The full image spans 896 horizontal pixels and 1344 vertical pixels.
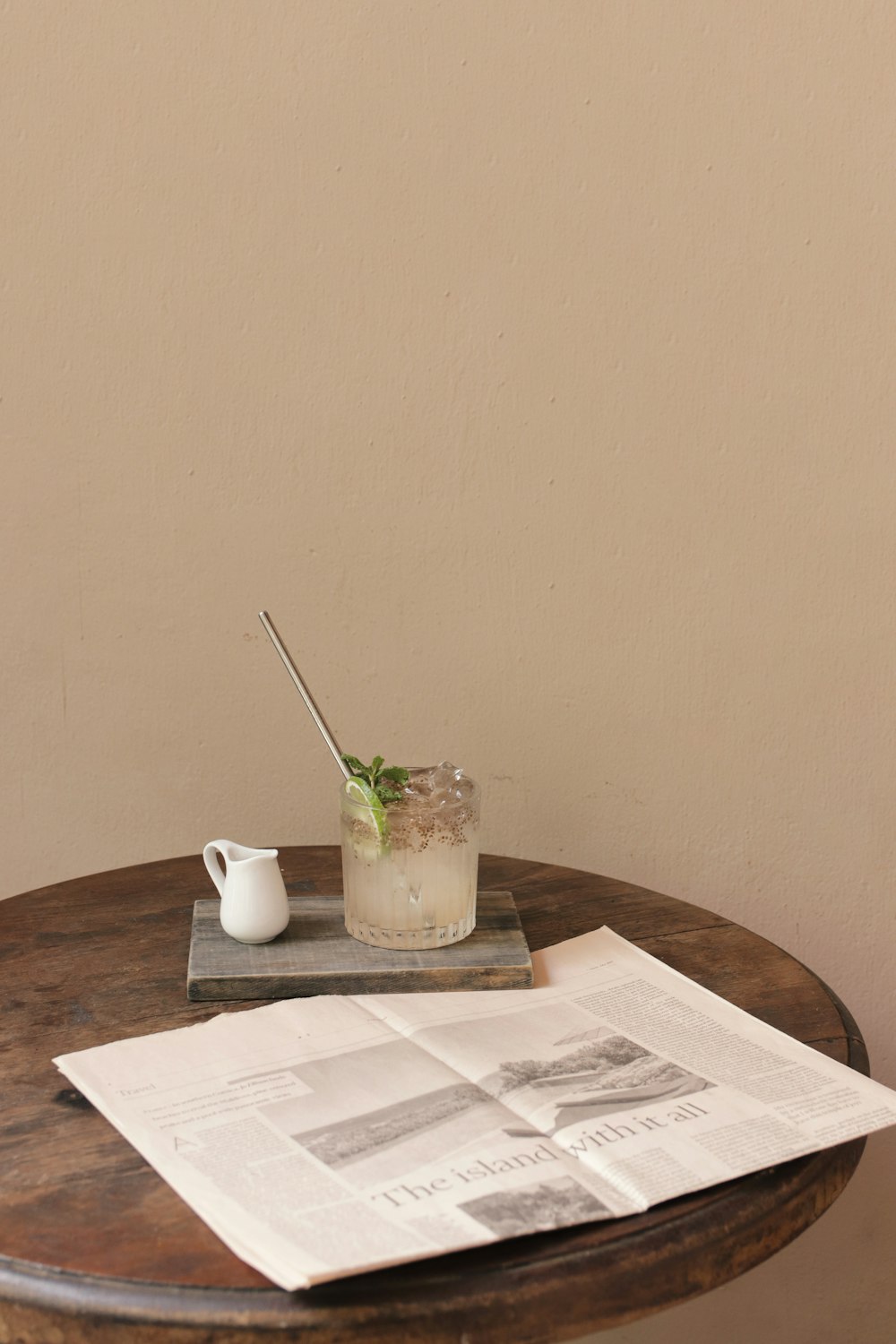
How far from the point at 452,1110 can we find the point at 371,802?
302 mm

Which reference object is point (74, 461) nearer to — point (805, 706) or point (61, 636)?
point (61, 636)

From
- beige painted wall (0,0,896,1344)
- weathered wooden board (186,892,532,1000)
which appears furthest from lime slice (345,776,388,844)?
beige painted wall (0,0,896,1344)

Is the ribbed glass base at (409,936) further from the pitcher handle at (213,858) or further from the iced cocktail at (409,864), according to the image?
the pitcher handle at (213,858)

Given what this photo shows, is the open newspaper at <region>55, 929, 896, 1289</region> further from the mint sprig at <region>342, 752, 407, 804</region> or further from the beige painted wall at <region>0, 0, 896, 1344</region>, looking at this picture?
the beige painted wall at <region>0, 0, 896, 1344</region>

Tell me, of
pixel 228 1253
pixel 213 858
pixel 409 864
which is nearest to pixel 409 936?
pixel 409 864

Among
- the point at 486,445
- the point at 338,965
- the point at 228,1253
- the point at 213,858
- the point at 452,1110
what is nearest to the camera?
the point at 228,1253

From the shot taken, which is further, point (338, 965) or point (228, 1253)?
point (338, 965)

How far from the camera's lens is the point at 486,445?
140 cm

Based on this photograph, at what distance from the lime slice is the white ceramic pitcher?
9cm

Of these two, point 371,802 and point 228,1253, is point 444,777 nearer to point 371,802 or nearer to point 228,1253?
point 371,802

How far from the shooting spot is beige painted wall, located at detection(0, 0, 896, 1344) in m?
1.33

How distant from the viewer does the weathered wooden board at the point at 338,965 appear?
970 mm

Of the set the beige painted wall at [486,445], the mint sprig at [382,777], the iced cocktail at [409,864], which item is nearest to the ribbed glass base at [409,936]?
the iced cocktail at [409,864]

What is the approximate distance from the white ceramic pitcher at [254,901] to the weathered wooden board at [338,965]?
1 cm
